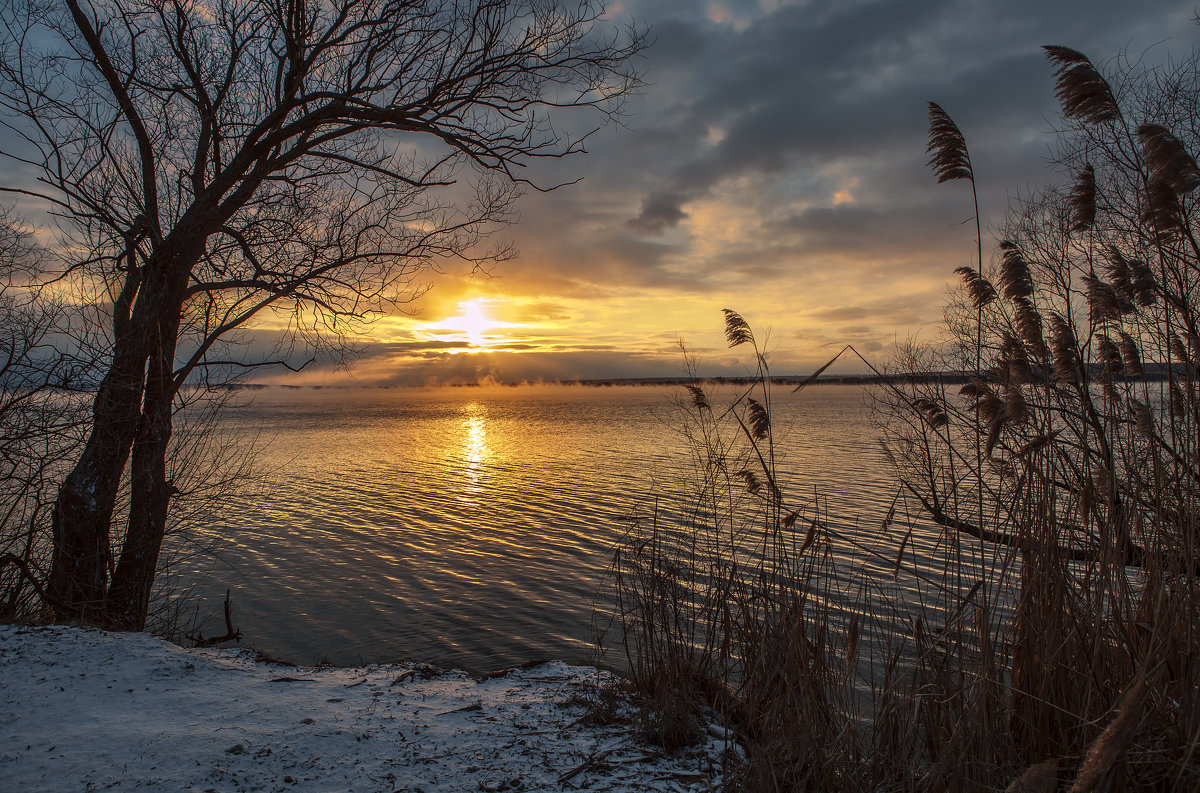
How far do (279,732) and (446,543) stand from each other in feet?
32.4

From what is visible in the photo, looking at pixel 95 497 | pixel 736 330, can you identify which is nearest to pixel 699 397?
pixel 736 330

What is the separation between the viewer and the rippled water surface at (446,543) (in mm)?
8273

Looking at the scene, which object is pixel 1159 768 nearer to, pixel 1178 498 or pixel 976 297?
pixel 1178 498

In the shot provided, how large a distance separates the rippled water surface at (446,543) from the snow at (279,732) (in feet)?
10.1

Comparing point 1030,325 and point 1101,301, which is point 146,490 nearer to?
point 1030,325

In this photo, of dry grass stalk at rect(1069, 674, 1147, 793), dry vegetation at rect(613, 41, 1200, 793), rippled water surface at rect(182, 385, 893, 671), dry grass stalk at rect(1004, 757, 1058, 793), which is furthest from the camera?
rippled water surface at rect(182, 385, 893, 671)

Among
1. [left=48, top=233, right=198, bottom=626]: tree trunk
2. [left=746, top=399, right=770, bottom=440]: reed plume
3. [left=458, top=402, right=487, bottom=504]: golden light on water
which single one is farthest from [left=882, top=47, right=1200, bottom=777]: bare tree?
[left=458, top=402, right=487, bottom=504]: golden light on water

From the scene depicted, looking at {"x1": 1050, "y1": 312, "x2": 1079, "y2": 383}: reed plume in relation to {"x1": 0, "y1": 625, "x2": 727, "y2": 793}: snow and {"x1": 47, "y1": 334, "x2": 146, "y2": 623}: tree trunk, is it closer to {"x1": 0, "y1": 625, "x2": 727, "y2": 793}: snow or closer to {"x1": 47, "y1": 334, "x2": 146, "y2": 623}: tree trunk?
{"x1": 0, "y1": 625, "x2": 727, "y2": 793}: snow

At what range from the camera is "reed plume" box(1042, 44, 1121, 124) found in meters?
3.11

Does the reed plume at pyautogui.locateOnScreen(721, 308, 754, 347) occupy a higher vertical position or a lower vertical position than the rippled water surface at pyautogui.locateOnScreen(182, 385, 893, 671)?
higher

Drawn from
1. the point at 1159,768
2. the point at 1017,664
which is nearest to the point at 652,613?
the point at 1017,664

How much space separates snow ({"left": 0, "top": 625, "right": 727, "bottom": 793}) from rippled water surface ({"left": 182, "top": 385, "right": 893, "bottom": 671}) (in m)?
3.08

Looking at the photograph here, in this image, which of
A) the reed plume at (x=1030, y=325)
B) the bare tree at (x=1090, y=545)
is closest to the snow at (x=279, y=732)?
the bare tree at (x=1090, y=545)

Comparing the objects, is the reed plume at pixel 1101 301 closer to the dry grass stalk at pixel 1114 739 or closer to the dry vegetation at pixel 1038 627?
the dry vegetation at pixel 1038 627
